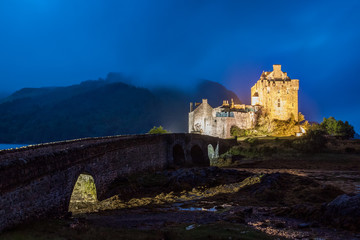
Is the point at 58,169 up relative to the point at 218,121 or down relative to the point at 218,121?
down

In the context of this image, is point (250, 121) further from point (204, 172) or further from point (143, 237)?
point (143, 237)

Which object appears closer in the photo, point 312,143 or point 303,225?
point 303,225

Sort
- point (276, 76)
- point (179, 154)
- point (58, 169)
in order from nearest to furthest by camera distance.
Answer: point (58, 169) → point (179, 154) → point (276, 76)

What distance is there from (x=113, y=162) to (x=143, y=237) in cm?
1302

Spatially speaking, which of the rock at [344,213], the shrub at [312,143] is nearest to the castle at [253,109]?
the shrub at [312,143]

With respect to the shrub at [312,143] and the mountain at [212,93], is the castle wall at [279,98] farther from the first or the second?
the mountain at [212,93]

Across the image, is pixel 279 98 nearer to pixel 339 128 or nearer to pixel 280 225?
pixel 339 128

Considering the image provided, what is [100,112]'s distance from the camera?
15900 centimetres

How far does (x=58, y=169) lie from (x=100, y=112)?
150754 mm

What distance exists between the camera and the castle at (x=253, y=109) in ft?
234

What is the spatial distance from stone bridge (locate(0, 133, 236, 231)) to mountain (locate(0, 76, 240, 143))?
102 m

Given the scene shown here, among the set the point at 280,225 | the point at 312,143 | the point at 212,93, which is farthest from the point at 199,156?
the point at 212,93

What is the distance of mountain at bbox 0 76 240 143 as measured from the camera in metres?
141

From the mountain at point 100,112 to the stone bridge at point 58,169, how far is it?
10178 cm
